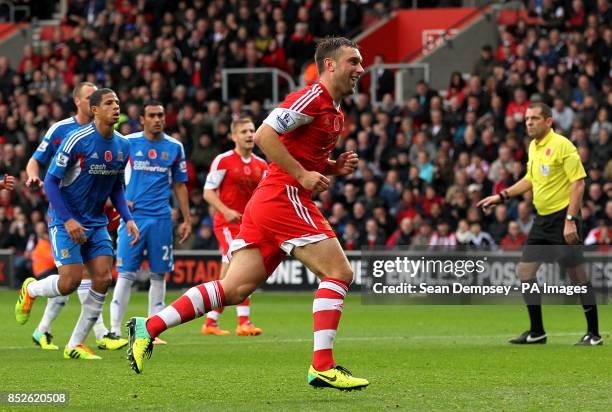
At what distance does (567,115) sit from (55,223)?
1420cm

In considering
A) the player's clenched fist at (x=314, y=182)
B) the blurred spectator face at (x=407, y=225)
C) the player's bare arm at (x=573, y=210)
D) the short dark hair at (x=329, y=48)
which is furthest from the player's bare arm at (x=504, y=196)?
the blurred spectator face at (x=407, y=225)

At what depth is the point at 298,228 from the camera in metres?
8.75

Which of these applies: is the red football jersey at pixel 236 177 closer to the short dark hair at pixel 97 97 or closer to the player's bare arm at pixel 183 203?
the player's bare arm at pixel 183 203

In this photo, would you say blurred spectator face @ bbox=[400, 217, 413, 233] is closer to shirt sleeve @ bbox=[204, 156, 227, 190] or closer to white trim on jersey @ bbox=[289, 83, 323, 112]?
→ shirt sleeve @ bbox=[204, 156, 227, 190]

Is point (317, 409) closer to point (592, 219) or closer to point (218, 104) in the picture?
point (592, 219)

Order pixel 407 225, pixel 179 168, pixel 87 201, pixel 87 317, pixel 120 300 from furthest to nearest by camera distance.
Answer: pixel 407 225, pixel 179 168, pixel 120 300, pixel 87 317, pixel 87 201

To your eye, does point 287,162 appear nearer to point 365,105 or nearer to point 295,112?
point 295,112

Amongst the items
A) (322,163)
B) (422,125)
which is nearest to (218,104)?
(422,125)

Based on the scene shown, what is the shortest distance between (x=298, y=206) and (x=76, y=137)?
3.26 m

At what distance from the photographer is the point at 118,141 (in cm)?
1160

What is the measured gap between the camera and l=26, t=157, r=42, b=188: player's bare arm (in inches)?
466

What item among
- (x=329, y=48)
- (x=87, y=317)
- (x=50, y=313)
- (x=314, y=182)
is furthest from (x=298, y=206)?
(x=50, y=313)

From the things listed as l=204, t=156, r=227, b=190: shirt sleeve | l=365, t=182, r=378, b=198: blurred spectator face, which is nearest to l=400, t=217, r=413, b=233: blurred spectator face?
l=365, t=182, r=378, b=198: blurred spectator face

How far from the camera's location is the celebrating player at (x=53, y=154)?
12242 mm
